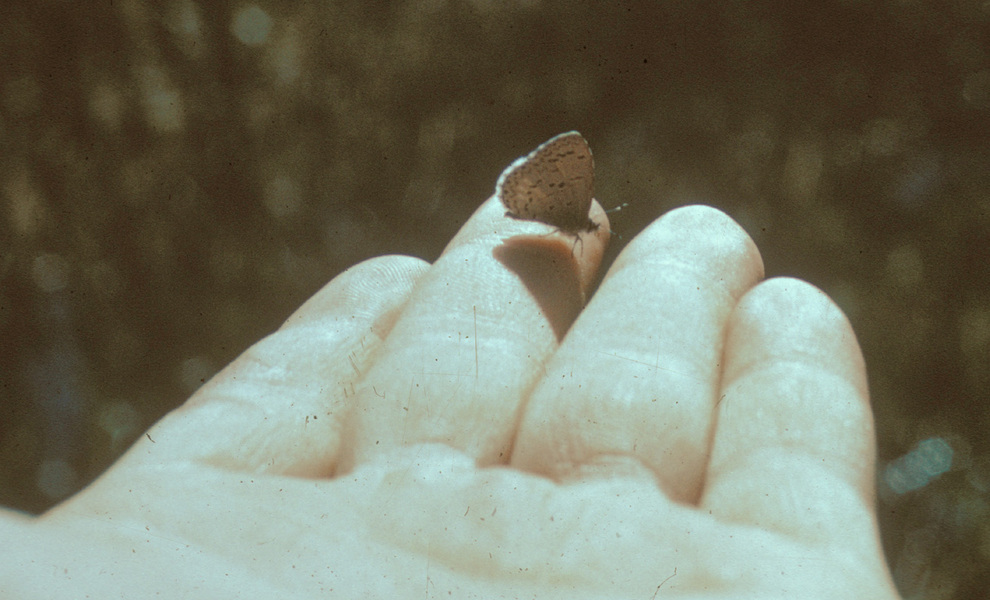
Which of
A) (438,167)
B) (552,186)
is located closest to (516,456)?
(552,186)

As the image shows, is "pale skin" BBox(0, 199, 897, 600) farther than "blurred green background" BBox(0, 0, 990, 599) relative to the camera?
No

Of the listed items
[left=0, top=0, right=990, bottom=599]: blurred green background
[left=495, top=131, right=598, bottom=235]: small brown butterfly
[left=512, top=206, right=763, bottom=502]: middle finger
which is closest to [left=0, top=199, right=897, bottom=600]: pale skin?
[left=512, top=206, right=763, bottom=502]: middle finger

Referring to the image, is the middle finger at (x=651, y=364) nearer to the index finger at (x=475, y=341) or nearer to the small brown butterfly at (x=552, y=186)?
the index finger at (x=475, y=341)

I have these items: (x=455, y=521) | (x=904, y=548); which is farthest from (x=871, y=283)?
(x=455, y=521)

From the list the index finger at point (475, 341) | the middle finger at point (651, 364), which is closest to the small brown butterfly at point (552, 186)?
the index finger at point (475, 341)

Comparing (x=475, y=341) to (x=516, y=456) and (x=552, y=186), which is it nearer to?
(x=516, y=456)

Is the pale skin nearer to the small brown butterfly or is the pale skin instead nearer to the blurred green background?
the small brown butterfly

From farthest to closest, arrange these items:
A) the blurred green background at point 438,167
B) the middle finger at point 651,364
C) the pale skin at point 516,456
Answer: the blurred green background at point 438,167, the middle finger at point 651,364, the pale skin at point 516,456
